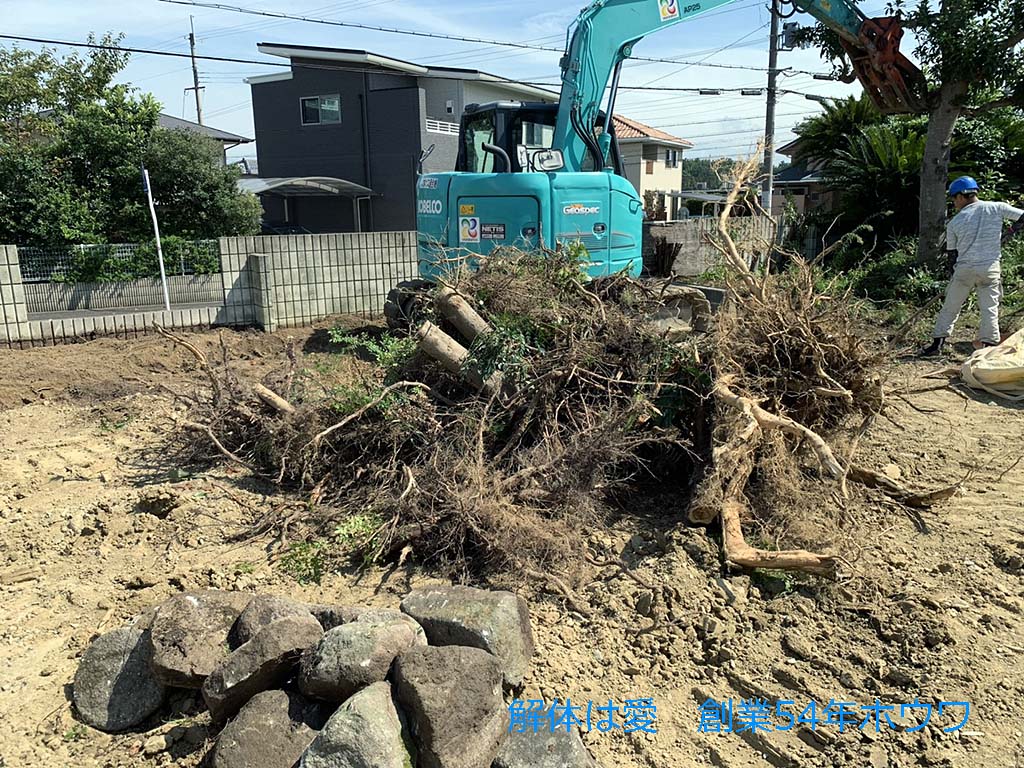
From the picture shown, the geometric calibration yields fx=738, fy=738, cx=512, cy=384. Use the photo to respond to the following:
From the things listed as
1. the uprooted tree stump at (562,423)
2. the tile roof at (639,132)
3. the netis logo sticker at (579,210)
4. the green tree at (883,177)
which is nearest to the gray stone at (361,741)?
the uprooted tree stump at (562,423)

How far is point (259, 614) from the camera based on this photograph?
9.40ft

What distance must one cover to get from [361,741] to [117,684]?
1174 mm

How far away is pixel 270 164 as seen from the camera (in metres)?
24.4

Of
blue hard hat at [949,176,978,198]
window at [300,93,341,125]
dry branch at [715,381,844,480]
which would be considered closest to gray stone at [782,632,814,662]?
dry branch at [715,381,844,480]

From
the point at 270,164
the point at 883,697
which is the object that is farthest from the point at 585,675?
the point at 270,164

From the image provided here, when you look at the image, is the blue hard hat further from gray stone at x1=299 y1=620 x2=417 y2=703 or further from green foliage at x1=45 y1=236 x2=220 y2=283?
green foliage at x1=45 y1=236 x2=220 y2=283

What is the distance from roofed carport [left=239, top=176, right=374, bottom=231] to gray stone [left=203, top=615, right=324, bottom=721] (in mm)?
18622

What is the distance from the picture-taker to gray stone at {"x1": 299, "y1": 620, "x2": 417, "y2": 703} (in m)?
2.52

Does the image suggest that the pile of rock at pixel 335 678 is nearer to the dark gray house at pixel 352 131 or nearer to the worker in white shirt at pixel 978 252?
the worker in white shirt at pixel 978 252

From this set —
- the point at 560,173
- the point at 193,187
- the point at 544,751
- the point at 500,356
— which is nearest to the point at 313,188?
the point at 193,187

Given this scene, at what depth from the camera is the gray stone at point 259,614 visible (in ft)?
9.30

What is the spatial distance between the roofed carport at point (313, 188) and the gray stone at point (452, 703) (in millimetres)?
18985

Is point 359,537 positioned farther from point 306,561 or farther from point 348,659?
point 348,659

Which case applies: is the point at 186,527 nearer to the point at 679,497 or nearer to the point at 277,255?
the point at 679,497
